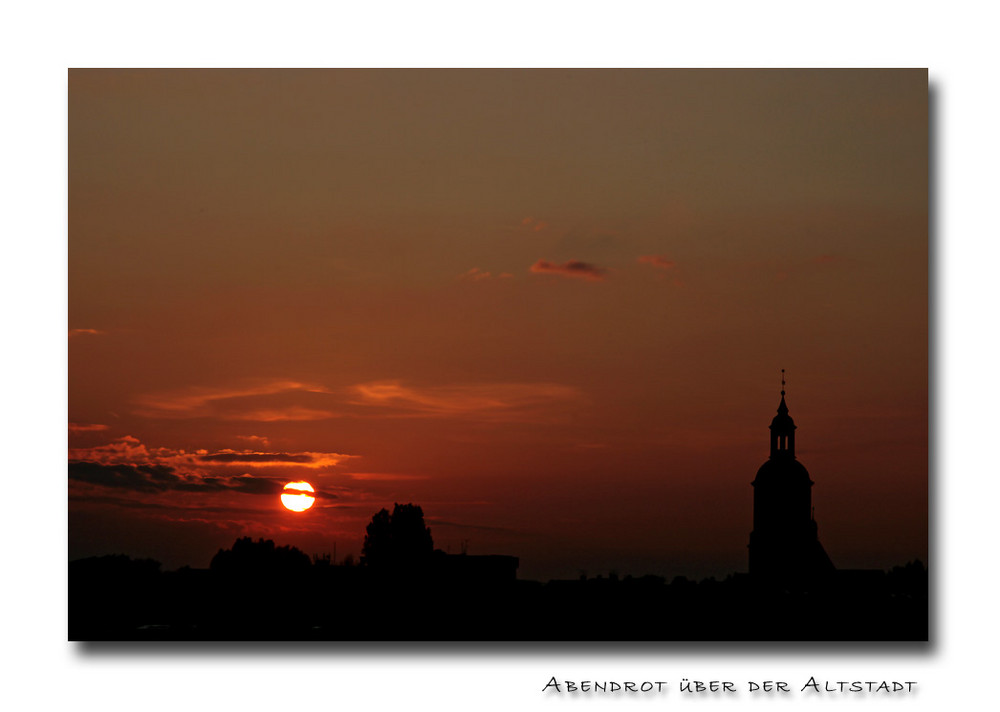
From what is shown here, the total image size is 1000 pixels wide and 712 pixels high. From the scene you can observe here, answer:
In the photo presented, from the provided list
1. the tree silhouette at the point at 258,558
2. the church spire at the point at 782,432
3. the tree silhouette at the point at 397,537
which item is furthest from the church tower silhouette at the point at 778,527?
the tree silhouette at the point at 258,558

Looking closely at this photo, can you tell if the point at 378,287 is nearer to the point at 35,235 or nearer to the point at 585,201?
the point at 585,201

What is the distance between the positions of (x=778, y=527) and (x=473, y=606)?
7.27ft

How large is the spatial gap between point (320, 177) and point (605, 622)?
3792 millimetres

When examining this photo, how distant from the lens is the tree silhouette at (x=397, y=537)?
952 cm

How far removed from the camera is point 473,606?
9586mm

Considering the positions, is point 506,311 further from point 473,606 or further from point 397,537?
point 473,606

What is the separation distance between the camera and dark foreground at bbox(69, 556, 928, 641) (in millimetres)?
9461

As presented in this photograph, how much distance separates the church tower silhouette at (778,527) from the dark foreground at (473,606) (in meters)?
0.11

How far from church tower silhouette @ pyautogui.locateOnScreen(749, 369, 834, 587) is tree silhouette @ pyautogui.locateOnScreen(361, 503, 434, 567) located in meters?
2.34

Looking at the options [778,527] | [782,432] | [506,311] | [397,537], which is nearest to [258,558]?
[397,537]

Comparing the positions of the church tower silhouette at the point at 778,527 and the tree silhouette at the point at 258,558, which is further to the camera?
the tree silhouette at the point at 258,558

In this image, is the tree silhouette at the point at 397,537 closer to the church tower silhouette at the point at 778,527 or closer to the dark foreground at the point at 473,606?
the dark foreground at the point at 473,606
